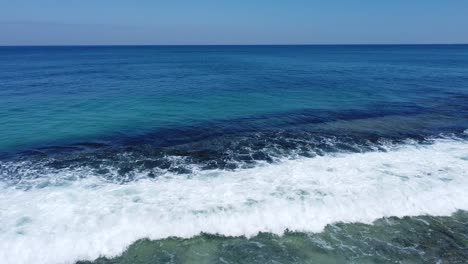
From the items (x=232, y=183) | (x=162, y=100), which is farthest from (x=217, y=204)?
(x=162, y=100)

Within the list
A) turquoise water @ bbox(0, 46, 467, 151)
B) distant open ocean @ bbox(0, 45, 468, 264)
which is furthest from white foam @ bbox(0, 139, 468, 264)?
turquoise water @ bbox(0, 46, 467, 151)

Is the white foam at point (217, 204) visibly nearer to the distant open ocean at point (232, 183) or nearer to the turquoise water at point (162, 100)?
the distant open ocean at point (232, 183)

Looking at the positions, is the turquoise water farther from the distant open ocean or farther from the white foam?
the white foam

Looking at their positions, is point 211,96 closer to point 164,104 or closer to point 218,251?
point 164,104

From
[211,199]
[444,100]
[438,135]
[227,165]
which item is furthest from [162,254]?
[444,100]

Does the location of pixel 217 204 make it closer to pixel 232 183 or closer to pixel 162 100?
pixel 232 183

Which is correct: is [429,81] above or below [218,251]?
above
